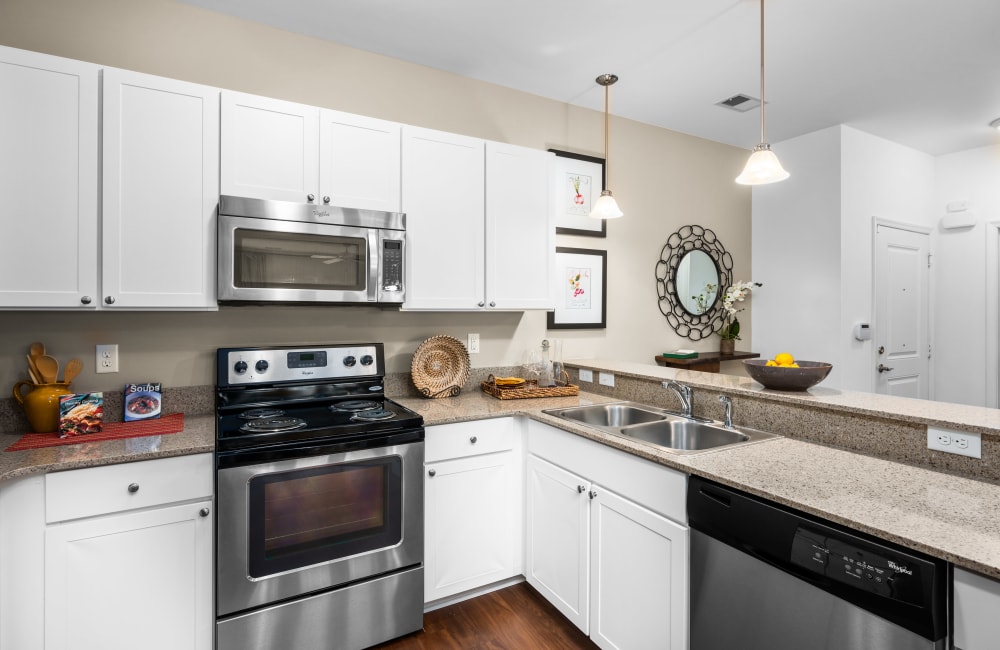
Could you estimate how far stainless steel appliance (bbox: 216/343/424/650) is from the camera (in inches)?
69.7

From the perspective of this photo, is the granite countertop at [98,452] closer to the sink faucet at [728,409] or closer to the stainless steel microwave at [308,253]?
the stainless steel microwave at [308,253]

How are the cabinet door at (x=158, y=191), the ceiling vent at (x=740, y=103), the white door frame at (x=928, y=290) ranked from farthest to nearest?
the white door frame at (x=928, y=290)
the ceiling vent at (x=740, y=103)
the cabinet door at (x=158, y=191)

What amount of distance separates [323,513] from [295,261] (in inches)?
40.0

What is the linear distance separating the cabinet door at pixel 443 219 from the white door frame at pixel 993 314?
14.2 feet

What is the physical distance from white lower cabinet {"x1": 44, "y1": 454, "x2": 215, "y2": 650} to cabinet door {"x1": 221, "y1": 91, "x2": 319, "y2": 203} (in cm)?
110

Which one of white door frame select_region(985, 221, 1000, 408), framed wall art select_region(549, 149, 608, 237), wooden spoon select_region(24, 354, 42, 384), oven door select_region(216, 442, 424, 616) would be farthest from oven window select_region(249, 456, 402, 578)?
white door frame select_region(985, 221, 1000, 408)

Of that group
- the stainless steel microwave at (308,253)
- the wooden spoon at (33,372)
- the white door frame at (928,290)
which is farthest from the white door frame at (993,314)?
the wooden spoon at (33,372)

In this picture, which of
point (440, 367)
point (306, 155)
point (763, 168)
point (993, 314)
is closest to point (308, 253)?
point (306, 155)

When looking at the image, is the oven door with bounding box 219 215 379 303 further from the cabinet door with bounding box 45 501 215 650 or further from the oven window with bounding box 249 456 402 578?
the cabinet door with bounding box 45 501 215 650

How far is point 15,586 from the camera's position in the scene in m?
1.52

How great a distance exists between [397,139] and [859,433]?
2179mm

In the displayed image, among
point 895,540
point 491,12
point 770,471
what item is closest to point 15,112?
point 491,12

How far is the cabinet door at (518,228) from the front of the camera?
266 centimetres

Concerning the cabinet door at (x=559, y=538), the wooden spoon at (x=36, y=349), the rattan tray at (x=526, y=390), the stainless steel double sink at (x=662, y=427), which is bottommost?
the cabinet door at (x=559, y=538)
